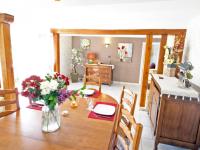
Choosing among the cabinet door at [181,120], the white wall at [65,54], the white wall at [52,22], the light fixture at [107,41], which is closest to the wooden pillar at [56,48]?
→ the white wall at [52,22]

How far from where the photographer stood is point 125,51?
19.6 feet

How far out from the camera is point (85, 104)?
178 cm

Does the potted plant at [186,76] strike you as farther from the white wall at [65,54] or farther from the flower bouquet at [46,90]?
the white wall at [65,54]

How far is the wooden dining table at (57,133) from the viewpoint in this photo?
1029 mm

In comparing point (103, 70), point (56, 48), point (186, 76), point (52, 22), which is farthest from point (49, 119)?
point (103, 70)

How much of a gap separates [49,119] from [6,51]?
1743mm

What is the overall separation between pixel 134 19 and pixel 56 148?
3.10m

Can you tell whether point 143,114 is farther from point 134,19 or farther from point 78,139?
point 78,139

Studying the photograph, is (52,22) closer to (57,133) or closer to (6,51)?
(6,51)

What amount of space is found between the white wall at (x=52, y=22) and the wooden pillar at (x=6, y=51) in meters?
0.54

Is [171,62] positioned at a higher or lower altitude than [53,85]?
higher

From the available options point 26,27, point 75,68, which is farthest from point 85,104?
point 75,68

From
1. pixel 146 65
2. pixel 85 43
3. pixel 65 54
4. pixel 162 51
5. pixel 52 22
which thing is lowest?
pixel 146 65

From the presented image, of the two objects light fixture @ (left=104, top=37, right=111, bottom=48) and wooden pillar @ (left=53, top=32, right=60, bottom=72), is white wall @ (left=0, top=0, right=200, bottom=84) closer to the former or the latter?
wooden pillar @ (left=53, top=32, right=60, bottom=72)
